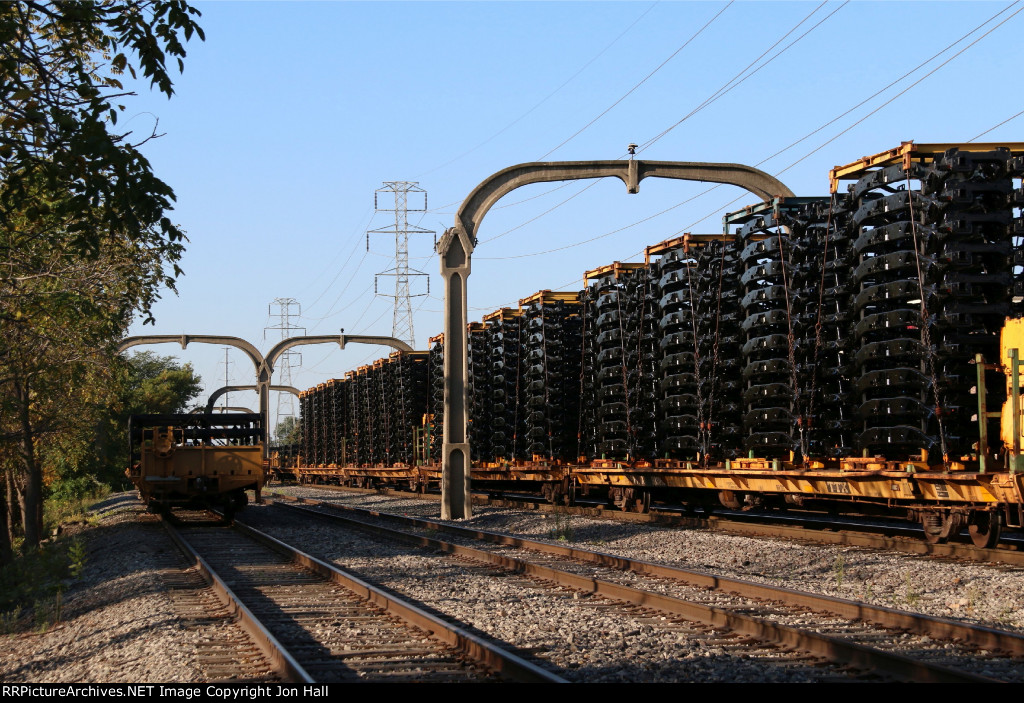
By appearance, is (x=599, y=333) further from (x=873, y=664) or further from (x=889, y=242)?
(x=873, y=664)

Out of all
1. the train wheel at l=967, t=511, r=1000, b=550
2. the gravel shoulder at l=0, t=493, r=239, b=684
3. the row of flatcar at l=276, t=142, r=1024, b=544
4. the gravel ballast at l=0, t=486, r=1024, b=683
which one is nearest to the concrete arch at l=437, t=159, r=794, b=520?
the row of flatcar at l=276, t=142, r=1024, b=544

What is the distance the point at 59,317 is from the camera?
1483 cm

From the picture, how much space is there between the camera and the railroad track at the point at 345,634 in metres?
7.37

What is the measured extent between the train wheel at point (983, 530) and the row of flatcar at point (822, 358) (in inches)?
0.9

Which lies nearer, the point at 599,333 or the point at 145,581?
the point at 145,581

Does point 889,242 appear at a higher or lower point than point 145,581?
higher

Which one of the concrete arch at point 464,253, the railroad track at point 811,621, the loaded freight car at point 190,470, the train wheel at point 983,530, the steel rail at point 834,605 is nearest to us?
the railroad track at point 811,621

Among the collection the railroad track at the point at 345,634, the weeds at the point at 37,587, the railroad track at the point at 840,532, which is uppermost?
the railroad track at the point at 840,532

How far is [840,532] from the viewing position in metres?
15.2

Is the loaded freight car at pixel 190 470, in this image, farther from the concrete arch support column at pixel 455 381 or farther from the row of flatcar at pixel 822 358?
the row of flatcar at pixel 822 358

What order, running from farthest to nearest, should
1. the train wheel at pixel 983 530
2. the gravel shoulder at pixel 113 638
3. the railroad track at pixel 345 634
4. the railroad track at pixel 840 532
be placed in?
the train wheel at pixel 983 530 → the railroad track at pixel 840 532 → the gravel shoulder at pixel 113 638 → the railroad track at pixel 345 634

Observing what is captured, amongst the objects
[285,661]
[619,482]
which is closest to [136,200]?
[285,661]

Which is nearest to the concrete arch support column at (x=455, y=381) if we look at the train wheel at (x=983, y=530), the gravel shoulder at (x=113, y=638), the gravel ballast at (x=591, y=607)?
the gravel ballast at (x=591, y=607)

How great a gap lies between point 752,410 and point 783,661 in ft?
31.2
